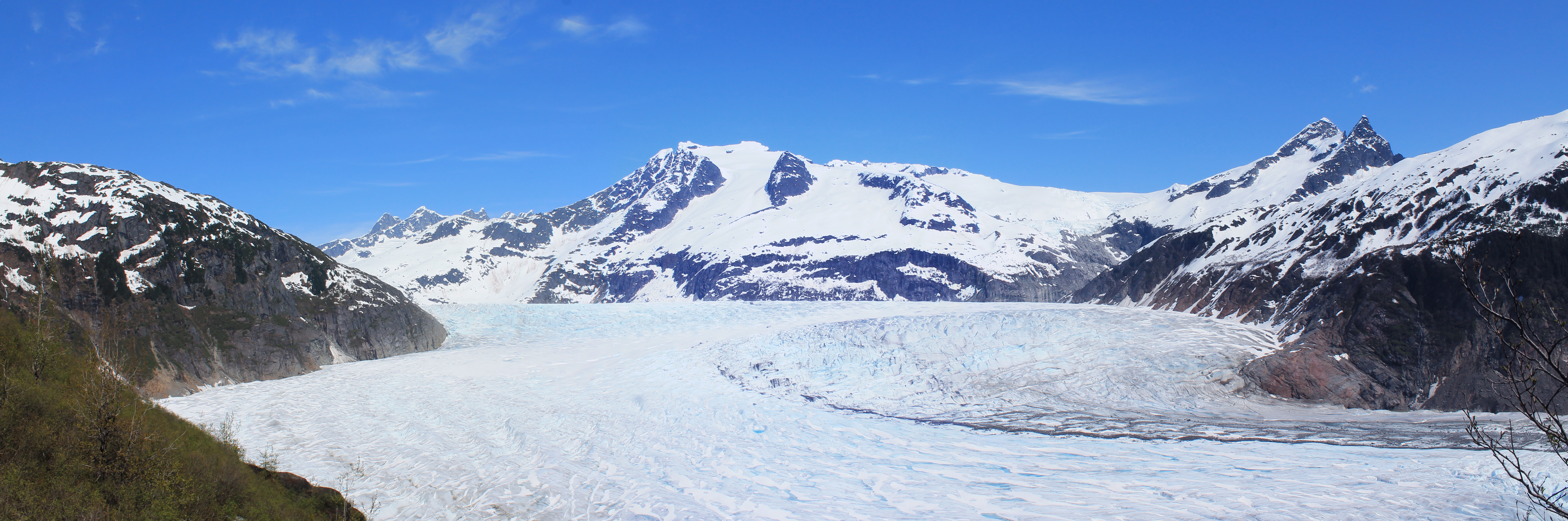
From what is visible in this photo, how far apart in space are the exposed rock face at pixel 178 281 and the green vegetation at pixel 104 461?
16.3m

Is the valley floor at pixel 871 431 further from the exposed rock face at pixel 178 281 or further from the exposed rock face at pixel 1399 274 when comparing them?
the exposed rock face at pixel 178 281

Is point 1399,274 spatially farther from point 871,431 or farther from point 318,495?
point 318,495

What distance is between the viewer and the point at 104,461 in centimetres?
1700

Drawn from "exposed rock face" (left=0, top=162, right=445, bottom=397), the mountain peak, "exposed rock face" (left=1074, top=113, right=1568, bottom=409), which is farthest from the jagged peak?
"exposed rock face" (left=0, top=162, right=445, bottom=397)

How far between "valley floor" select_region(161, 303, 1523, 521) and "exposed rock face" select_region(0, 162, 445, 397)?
8.33ft

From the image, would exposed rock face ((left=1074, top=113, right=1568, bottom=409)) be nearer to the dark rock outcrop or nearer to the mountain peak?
the dark rock outcrop

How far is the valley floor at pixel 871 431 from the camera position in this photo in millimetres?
22031

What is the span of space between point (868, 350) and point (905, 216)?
154 m

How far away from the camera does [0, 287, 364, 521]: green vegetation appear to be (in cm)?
1591

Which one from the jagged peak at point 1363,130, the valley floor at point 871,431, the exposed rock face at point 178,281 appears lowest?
the valley floor at point 871,431

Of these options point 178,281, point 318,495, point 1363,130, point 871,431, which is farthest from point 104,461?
point 1363,130

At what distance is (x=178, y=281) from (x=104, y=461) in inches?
1255

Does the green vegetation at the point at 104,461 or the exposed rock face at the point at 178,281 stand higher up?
the exposed rock face at the point at 178,281

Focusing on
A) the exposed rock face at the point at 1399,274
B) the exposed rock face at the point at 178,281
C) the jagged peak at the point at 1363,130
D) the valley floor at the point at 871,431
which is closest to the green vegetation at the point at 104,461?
the valley floor at the point at 871,431
